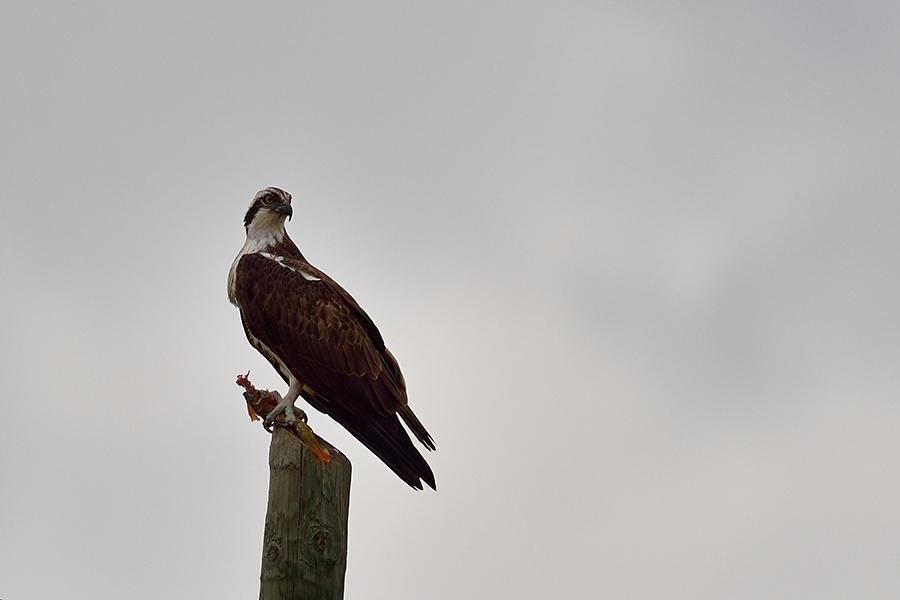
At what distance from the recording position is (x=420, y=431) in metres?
6.65

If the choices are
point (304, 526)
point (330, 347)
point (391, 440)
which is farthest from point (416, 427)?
point (304, 526)

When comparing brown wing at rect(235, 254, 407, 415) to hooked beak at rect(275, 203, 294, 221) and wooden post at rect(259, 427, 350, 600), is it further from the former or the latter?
wooden post at rect(259, 427, 350, 600)

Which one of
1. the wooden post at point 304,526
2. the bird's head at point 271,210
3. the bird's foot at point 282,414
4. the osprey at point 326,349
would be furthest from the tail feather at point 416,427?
the bird's head at point 271,210

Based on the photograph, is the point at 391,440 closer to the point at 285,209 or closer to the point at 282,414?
the point at 282,414

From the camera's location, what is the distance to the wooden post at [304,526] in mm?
4531

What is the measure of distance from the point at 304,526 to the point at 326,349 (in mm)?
2525

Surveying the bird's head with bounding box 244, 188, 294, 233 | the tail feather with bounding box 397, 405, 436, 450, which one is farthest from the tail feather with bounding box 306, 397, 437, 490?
the bird's head with bounding box 244, 188, 294, 233

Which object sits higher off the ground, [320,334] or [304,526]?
[320,334]

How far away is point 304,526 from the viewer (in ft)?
15.1

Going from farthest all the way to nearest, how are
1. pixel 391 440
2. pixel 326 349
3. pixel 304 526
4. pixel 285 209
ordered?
1. pixel 285 209
2. pixel 326 349
3. pixel 391 440
4. pixel 304 526

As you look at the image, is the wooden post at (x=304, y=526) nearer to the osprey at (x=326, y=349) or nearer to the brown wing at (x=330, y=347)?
the osprey at (x=326, y=349)

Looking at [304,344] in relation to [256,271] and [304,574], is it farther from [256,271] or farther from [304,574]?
[304,574]

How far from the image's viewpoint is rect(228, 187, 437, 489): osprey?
6.65 meters

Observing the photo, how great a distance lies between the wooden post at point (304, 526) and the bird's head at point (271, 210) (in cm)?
336
